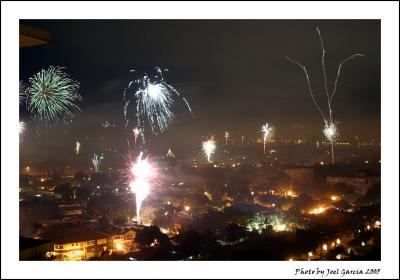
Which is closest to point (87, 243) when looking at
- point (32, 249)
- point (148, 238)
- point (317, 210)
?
point (148, 238)

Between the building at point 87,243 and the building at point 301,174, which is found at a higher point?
the building at point 301,174

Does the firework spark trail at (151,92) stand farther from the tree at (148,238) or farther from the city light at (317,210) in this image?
the city light at (317,210)

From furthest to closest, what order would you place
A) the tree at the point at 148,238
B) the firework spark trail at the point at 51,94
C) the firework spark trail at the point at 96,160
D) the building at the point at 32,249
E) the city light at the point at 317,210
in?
the firework spark trail at the point at 96,160, the city light at the point at 317,210, the tree at the point at 148,238, the firework spark trail at the point at 51,94, the building at the point at 32,249

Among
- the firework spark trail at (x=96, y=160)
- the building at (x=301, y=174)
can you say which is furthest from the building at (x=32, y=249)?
the building at (x=301, y=174)

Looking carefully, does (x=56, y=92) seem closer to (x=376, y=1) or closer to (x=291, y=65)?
(x=291, y=65)

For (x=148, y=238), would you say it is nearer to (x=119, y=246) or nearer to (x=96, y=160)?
(x=119, y=246)

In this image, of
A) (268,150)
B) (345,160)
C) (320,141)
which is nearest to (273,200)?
(268,150)
